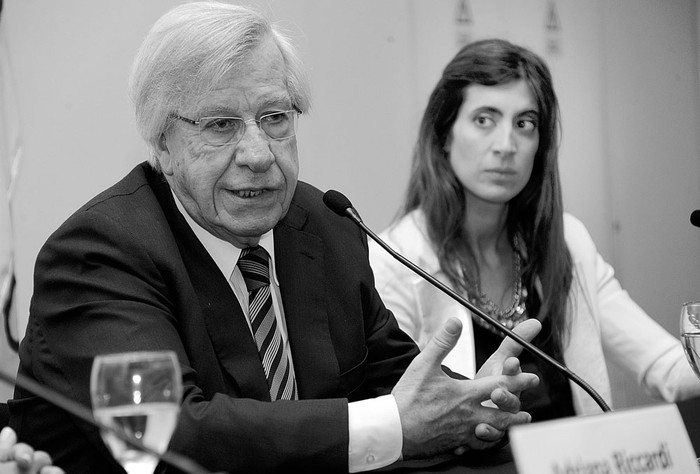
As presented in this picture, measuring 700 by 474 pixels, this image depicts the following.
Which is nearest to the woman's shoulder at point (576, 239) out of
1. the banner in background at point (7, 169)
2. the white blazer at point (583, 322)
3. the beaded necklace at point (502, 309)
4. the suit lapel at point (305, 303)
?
the white blazer at point (583, 322)

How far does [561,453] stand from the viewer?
851 millimetres

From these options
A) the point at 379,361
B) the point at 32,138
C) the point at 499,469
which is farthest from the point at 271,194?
the point at 32,138

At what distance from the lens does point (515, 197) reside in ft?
9.16

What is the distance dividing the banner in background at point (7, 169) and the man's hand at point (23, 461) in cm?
173

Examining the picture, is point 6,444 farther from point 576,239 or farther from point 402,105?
point 402,105

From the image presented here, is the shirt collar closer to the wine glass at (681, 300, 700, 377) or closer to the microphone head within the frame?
the microphone head

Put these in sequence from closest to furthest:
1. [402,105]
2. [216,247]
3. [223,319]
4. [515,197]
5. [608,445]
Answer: [608,445] → [223,319] → [216,247] → [515,197] → [402,105]

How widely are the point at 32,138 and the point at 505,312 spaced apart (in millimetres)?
1519

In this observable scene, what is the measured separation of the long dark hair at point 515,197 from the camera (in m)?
2.67

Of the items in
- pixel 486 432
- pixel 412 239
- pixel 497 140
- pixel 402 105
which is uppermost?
pixel 402 105

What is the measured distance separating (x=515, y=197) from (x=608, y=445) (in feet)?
6.40

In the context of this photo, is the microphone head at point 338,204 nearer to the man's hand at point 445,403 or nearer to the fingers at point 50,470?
the man's hand at point 445,403

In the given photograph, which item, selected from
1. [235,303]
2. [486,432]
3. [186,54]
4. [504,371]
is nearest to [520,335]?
[504,371]

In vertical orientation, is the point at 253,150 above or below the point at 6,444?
above
